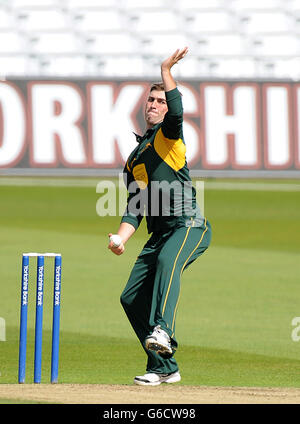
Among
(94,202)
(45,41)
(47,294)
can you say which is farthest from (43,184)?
(47,294)

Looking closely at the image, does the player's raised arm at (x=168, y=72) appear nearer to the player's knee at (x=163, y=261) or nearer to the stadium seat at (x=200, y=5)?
the player's knee at (x=163, y=261)

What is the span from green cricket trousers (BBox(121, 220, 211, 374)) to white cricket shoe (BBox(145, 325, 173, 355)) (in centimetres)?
7

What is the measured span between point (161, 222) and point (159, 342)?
0.92 metres

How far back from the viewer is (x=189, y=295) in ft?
41.5

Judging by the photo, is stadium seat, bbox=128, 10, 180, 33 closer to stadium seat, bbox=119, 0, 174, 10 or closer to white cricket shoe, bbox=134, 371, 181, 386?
stadium seat, bbox=119, 0, 174, 10

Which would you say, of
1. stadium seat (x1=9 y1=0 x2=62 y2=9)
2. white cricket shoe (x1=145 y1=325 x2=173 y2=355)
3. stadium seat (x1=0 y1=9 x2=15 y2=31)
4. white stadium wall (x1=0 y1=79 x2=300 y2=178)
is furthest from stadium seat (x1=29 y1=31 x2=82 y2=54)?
white cricket shoe (x1=145 y1=325 x2=173 y2=355)

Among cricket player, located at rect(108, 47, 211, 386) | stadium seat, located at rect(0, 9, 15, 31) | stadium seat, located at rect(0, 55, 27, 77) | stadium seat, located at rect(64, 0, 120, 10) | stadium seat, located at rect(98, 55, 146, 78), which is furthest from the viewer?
stadium seat, located at rect(0, 9, 15, 31)

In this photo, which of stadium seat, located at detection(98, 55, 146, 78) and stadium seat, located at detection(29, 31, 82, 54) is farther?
stadium seat, located at detection(29, 31, 82, 54)

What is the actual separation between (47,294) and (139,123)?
1365 cm

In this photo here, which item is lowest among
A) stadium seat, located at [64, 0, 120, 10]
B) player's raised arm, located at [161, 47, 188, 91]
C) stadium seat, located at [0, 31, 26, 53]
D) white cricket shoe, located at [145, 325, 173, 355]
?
white cricket shoe, located at [145, 325, 173, 355]

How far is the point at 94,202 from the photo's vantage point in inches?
973

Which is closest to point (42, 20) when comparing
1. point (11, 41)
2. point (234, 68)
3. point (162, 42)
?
point (11, 41)

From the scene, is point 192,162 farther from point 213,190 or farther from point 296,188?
point 296,188

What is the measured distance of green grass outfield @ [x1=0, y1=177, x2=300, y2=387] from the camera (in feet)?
27.9
